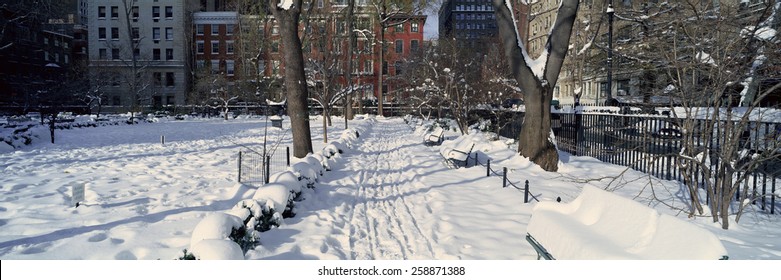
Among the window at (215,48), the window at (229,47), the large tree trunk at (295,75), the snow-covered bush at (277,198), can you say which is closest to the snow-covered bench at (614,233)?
the snow-covered bush at (277,198)

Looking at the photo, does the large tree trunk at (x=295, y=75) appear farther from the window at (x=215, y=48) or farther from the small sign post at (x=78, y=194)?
the window at (x=215, y=48)

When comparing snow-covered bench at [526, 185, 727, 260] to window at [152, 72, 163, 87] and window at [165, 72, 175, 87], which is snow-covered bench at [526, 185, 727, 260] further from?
window at [165, 72, 175, 87]

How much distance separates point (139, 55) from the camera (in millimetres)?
64750

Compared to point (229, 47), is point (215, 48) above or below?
below

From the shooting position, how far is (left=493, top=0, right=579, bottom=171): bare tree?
38.0ft

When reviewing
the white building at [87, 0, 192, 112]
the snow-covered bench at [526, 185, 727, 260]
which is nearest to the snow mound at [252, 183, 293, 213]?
the snow-covered bench at [526, 185, 727, 260]

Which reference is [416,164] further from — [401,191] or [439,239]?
[439,239]

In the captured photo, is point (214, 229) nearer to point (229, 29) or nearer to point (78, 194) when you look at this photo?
point (78, 194)

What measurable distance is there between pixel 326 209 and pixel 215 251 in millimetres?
3474

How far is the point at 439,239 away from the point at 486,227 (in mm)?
867

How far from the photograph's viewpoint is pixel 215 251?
13.4ft

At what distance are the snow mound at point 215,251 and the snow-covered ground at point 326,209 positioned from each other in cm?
88

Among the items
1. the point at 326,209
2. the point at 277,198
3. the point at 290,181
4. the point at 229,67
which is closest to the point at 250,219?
the point at 277,198

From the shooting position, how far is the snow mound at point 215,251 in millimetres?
4043
